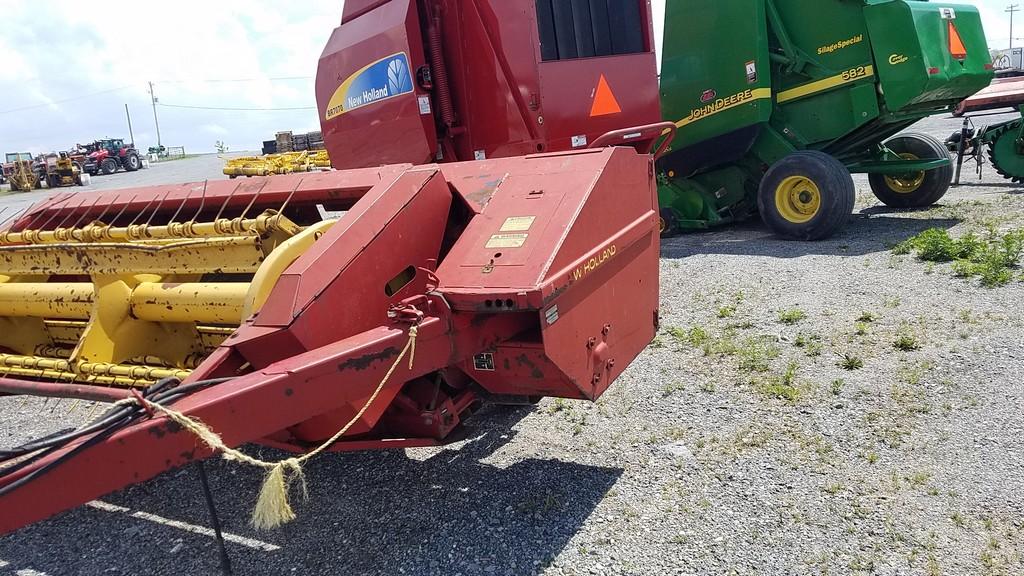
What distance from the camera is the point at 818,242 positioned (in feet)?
22.4

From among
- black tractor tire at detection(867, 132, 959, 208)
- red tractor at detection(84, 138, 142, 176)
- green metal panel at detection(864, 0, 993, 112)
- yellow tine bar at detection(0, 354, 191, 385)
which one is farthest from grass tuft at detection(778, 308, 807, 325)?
red tractor at detection(84, 138, 142, 176)

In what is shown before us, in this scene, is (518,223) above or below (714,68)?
below

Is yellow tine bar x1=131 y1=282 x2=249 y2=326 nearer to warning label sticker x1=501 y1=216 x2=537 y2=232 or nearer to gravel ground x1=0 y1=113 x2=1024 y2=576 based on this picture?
gravel ground x1=0 y1=113 x2=1024 y2=576

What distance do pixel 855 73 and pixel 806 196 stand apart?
116 centimetres

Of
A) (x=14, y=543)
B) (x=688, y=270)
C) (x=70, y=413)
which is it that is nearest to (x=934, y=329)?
(x=688, y=270)

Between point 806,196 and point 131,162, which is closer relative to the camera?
point 806,196

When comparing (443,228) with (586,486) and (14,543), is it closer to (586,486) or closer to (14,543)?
(586,486)

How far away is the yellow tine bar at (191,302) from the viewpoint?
2.77 m

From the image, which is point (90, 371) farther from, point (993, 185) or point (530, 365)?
point (993, 185)

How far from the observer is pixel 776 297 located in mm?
5125

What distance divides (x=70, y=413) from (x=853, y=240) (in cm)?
630

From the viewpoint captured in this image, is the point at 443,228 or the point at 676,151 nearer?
the point at 443,228

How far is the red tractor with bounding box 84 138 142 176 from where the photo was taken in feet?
116

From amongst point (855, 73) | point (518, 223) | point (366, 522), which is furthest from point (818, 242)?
point (366, 522)
